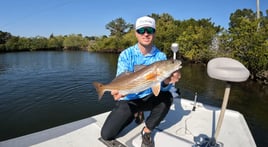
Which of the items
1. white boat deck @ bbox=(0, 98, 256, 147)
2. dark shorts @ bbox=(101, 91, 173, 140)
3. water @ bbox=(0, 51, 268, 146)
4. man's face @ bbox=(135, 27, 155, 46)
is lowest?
water @ bbox=(0, 51, 268, 146)

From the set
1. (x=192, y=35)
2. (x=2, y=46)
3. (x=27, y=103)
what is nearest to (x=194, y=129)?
(x=27, y=103)

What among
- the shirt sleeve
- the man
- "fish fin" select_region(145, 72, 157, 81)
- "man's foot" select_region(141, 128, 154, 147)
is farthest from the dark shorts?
"fish fin" select_region(145, 72, 157, 81)

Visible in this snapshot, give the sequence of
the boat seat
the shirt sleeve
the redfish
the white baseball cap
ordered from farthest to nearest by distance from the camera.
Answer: the shirt sleeve
the white baseball cap
the redfish
the boat seat

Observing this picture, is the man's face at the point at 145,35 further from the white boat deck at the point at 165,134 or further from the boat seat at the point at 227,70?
the white boat deck at the point at 165,134

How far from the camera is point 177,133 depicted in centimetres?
321

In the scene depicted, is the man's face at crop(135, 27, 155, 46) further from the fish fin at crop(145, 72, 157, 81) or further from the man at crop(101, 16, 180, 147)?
the fish fin at crop(145, 72, 157, 81)

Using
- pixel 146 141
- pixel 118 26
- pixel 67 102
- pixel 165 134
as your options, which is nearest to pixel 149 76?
pixel 146 141

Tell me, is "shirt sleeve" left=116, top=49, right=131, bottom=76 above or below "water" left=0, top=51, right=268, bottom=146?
above

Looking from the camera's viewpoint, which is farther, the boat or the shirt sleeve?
the shirt sleeve

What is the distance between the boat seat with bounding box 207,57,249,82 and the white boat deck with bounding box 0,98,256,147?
1161 millimetres

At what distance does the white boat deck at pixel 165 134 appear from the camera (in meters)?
2.79

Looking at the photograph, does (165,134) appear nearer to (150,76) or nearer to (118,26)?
(150,76)

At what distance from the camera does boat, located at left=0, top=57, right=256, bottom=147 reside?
89.3 inches

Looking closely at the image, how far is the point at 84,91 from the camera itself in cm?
1077
